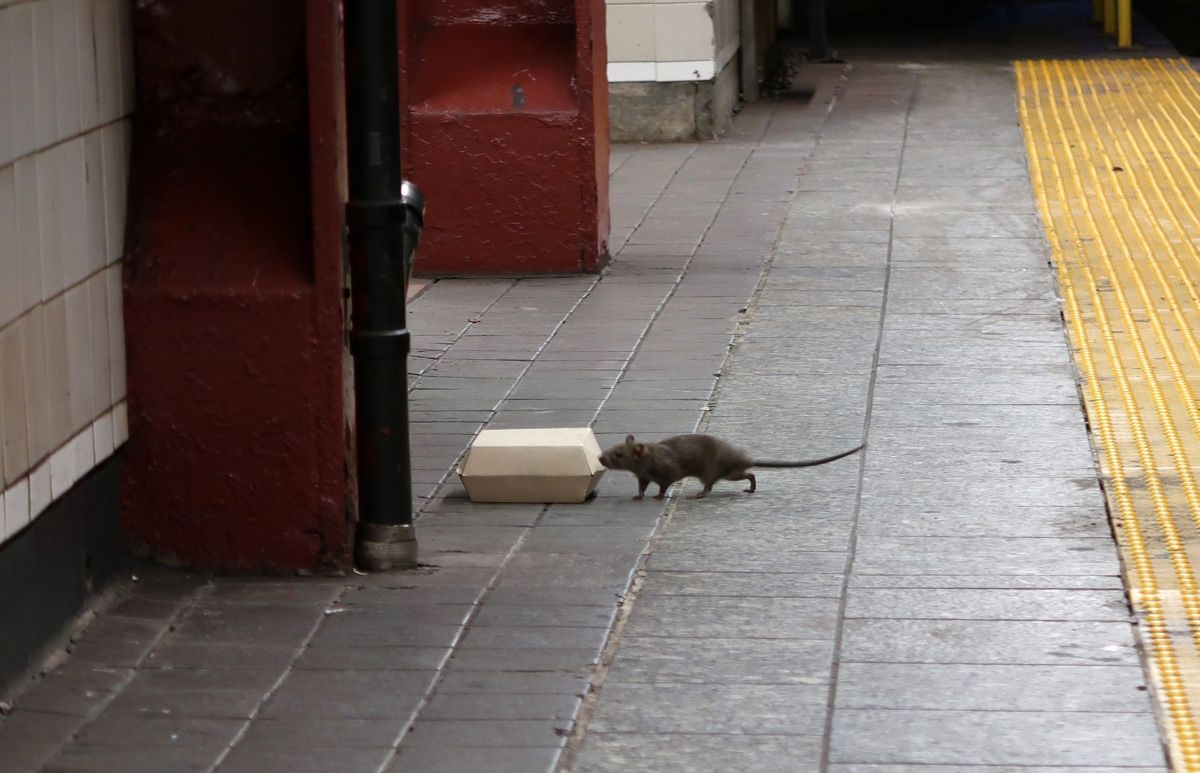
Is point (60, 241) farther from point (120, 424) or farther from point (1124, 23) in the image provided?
point (1124, 23)

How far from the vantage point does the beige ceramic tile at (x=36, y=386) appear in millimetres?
5375

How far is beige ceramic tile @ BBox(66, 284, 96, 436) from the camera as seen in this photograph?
5.72m

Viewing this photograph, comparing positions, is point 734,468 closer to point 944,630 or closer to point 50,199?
point 944,630

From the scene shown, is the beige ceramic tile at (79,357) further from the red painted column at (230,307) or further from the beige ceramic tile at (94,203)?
the red painted column at (230,307)

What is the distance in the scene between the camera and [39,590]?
5465 millimetres

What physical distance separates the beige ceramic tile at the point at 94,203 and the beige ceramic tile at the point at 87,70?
52mm

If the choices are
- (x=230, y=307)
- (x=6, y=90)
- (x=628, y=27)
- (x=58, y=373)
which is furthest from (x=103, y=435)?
(x=628, y=27)

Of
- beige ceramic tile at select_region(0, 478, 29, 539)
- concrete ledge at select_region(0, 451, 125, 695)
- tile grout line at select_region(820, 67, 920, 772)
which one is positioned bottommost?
tile grout line at select_region(820, 67, 920, 772)

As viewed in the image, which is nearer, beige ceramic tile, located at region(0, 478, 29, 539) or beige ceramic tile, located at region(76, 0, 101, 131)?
beige ceramic tile, located at region(0, 478, 29, 539)

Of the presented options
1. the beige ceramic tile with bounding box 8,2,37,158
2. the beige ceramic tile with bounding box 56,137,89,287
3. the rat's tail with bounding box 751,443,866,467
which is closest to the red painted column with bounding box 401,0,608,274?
the rat's tail with bounding box 751,443,866,467

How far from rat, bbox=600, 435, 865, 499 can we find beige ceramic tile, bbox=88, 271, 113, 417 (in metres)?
1.81

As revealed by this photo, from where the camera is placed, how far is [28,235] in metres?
5.38

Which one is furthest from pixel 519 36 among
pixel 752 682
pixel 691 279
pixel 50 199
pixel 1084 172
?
pixel 752 682

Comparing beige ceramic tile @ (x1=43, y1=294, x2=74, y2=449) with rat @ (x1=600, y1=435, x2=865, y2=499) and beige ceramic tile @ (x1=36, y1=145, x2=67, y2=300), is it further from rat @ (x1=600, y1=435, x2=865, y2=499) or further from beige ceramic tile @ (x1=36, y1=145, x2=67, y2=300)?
rat @ (x1=600, y1=435, x2=865, y2=499)
